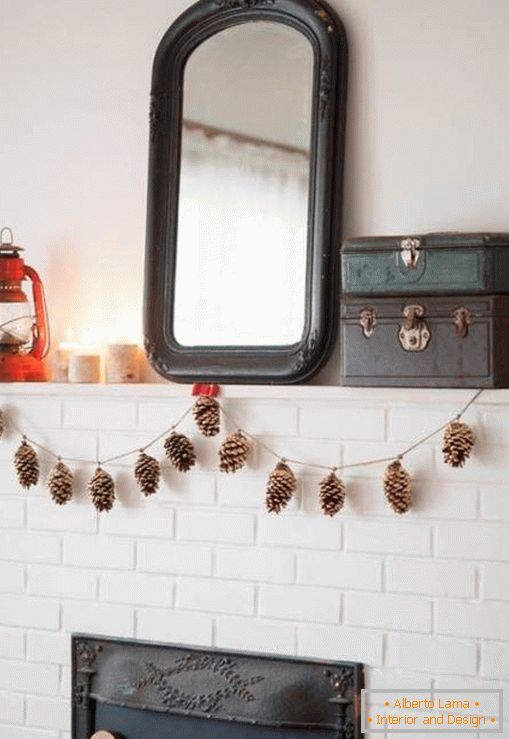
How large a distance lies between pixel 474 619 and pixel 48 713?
1110 mm

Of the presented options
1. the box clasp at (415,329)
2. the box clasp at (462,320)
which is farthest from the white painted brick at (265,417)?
the box clasp at (462,320)

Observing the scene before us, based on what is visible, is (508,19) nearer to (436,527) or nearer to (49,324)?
(436,527)

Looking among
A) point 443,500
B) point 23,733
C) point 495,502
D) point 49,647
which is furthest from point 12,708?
point 495,502

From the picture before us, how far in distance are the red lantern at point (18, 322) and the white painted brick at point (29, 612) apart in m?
0.54

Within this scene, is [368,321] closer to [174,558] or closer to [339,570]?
[339,570]

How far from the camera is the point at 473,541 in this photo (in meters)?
2.90

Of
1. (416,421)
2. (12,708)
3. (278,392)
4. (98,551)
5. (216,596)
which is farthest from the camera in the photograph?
(12,708)

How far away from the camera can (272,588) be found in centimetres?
309

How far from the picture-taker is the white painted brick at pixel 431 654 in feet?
9.58

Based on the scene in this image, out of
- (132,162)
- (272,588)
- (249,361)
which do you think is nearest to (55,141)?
(132,162)

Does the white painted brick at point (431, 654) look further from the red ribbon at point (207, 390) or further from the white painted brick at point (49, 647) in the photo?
the white painted brick at point (49, 647)

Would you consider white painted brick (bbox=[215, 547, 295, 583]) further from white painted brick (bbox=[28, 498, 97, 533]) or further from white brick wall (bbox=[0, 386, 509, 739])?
white painted brick (bbox=[28, 498, 97, 533])

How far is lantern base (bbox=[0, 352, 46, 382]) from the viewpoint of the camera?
3.31 m

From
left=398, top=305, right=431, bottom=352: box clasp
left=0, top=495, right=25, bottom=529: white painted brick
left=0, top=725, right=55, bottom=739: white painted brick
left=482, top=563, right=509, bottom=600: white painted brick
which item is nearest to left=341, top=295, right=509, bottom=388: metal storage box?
left=398, top=305, right=431, bottom=352: box clasp
